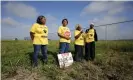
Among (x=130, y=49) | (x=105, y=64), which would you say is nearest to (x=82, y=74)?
(x=105, y=64)

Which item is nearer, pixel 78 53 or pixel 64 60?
pixel 64 60

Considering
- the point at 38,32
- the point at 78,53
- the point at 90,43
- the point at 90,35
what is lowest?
the point at 78,53

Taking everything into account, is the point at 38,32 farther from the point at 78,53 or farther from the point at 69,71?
the point at 78,53

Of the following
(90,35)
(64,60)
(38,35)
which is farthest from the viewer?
(90,35)

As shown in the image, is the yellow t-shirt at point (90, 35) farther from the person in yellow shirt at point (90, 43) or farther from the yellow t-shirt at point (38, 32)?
the yellow t-shirt at point (38, 32)

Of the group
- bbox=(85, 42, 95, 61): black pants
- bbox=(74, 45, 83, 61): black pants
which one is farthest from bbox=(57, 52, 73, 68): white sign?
bbox=(85, 42, 95, 61): black pants

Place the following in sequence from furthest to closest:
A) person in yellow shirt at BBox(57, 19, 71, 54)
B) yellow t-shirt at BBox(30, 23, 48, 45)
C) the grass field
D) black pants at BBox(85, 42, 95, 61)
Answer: black pants at BBox(85, 42, 95, 61)
person in yellow shirt at BBox(57, 19, 71, 54)
yellow t-shirt at BBox(30, 23, 48, 45)
the grass field

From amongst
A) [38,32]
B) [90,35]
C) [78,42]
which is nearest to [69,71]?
[38,32]

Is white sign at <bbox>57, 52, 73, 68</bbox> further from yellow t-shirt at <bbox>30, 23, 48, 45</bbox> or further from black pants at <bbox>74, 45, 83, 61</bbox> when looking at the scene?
yellow t-shirt at <bbox>30, 23, 48, 45</bbox>

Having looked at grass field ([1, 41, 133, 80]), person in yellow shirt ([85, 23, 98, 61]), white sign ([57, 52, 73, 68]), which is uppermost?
person in yellow shirt ([85, 23, 98, 61])

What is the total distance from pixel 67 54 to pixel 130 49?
15.6 feet

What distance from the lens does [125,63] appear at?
305 inches

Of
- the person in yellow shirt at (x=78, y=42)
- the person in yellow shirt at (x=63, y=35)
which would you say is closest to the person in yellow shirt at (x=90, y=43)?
the person in yellow shirt at (x=78, y=42)

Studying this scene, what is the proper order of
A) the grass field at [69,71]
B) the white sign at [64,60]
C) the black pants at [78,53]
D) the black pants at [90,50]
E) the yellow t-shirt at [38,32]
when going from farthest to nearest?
the black pants at [90,50] → the black pants at [78,53] → the white sign at [64,60] → the yellow t-shirt at [38,32] → the grass field at [69,71]
